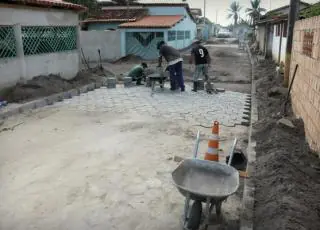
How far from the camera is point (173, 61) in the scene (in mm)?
10680

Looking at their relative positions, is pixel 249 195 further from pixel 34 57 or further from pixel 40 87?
pixel 34 57

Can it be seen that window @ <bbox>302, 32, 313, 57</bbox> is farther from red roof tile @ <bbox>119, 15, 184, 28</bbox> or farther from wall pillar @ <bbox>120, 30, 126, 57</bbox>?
wall pillar @ <bbox>120, 30, 126, 57</bbox>

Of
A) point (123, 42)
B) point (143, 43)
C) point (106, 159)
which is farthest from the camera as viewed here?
point (143, 43)

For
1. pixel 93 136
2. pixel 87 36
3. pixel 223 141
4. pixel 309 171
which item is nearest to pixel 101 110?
pixel 93 136

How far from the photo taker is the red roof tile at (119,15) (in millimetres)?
25750

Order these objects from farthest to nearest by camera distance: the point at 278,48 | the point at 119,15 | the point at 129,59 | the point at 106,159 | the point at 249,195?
the point at 119,15 → the point at 129,59 → the point at 278,48 → the point at 106,159 → the point at 249,195

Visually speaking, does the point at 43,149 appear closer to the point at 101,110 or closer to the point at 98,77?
the point at 101,110

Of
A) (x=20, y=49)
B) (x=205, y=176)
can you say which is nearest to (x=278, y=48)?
(x=20, y=49)

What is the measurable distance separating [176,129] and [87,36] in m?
17.2

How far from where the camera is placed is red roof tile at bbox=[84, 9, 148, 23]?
84.5 feet

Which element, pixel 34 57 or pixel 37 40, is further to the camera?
pixel 37 40

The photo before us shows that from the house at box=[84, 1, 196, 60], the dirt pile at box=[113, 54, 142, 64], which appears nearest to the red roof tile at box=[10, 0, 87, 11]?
the dirt pile at box=[113, 54, 142, 64]

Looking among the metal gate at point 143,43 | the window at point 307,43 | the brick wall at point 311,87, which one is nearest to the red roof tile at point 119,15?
the metal gate at point 143,43

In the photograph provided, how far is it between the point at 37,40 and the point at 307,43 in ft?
27.7
